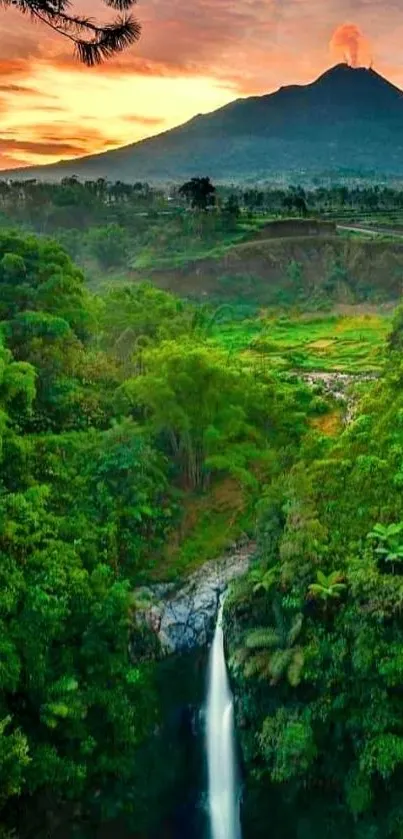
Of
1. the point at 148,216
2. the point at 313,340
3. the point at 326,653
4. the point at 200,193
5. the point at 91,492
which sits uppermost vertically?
the point at 200,193

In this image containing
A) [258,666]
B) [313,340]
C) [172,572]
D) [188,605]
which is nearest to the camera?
[258,666]

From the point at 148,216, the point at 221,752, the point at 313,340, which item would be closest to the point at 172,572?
the point at 221,752

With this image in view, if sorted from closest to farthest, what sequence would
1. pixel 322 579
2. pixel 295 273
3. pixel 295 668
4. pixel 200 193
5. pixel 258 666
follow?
pixel 295 668 → pixel 322 579 → pixel 258 666 → pixel 295 273 → pixel 200 193

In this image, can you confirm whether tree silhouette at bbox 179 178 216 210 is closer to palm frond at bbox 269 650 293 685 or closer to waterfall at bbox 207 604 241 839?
waterfall at bbox 207 604 241 839

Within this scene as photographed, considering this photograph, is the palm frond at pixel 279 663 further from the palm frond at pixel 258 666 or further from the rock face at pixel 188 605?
the rock face at pixel 188 605

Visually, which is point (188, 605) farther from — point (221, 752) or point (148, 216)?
point (148, 216)

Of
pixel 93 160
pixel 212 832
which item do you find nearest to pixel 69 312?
pixel 212 832
